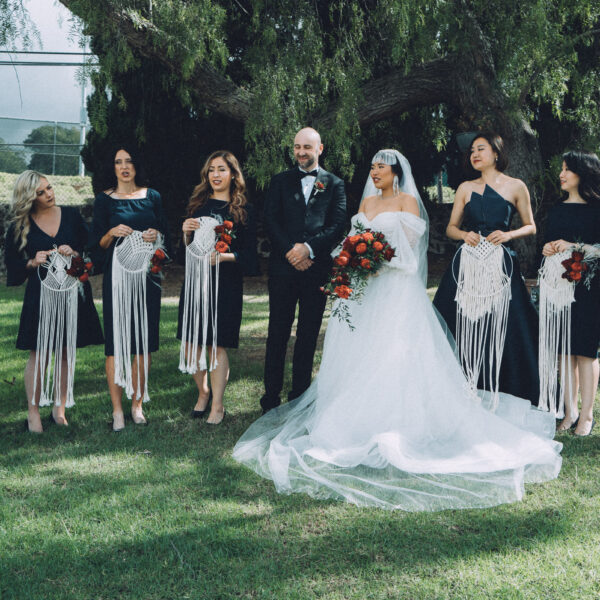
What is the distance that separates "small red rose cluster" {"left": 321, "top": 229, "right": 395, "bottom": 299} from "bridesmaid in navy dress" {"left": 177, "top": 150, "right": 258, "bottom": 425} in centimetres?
78

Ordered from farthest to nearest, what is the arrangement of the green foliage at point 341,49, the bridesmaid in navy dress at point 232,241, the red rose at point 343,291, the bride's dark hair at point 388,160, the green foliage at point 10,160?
1. the green foliage at point 10,160
2. the green foliage at point 341,49
3. the bridesmaid in navy dress at point 232,241
4. the bride's dark hair at point 388,160
5. the red rose at point 343,291

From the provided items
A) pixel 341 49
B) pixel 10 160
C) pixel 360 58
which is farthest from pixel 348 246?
pixel 10 160

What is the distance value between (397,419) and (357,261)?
1019mm

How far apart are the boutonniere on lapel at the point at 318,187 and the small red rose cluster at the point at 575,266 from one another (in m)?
1.71

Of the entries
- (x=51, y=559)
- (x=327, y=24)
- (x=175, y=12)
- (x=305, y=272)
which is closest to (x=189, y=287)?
(x=305, y=272)

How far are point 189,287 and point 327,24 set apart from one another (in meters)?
4.22

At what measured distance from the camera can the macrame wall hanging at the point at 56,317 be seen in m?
4.62

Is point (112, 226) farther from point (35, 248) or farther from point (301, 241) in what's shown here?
point (301, 241)

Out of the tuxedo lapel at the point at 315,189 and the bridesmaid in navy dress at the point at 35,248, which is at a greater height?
the tuxedo lapel at the point at 315,189

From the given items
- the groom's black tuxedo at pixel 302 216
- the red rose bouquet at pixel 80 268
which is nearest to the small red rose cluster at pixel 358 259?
the groom's black tuxedo at pixel 302 216

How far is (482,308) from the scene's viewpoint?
4.57 meters

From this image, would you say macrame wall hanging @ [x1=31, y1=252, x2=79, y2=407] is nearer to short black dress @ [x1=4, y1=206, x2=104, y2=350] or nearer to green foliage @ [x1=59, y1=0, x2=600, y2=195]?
short black dress @ [x1=4, y1=206, x2=104, y2=350]

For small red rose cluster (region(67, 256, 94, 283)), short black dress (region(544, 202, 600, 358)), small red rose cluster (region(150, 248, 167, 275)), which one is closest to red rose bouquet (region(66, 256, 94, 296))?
small red rose cluster (region(67, 256, 94, 283))

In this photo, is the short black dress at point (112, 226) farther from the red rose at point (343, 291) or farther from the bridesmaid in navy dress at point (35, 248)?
the red rose at point (343, 291)
